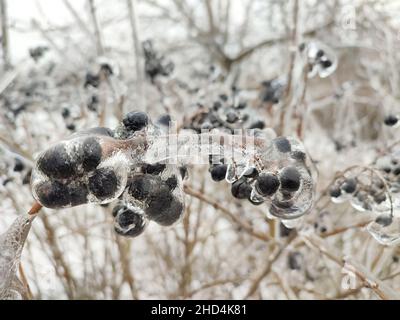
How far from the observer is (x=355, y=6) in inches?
155

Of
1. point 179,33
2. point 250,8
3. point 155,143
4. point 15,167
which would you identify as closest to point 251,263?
point 15,167

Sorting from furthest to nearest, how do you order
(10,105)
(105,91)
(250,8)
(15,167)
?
(250,8)
(10,105)
(105,91)
(15,167)

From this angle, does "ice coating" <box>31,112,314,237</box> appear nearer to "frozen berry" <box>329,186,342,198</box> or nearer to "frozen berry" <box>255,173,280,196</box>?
"frozen berry" <box>255,173,280,196</box>

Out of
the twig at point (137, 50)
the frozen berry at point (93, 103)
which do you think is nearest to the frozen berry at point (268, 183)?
the twig at point (137, 50)

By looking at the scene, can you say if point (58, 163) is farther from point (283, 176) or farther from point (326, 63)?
point (326, 63)

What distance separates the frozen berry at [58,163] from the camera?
2.15 ft

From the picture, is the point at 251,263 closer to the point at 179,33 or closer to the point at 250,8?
the point at 250,8

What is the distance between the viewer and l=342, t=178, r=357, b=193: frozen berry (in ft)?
4.38

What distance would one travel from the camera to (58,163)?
0.65 metres

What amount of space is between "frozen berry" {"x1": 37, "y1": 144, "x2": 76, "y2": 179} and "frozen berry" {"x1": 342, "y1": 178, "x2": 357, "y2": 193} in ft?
3.14

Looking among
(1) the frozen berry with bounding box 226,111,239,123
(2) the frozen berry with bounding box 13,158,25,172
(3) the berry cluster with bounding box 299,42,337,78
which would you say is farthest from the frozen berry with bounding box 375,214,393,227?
(2) the frozen berry with bounding box 13,158,25,172

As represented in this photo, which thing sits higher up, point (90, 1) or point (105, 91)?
point (90, 1)
